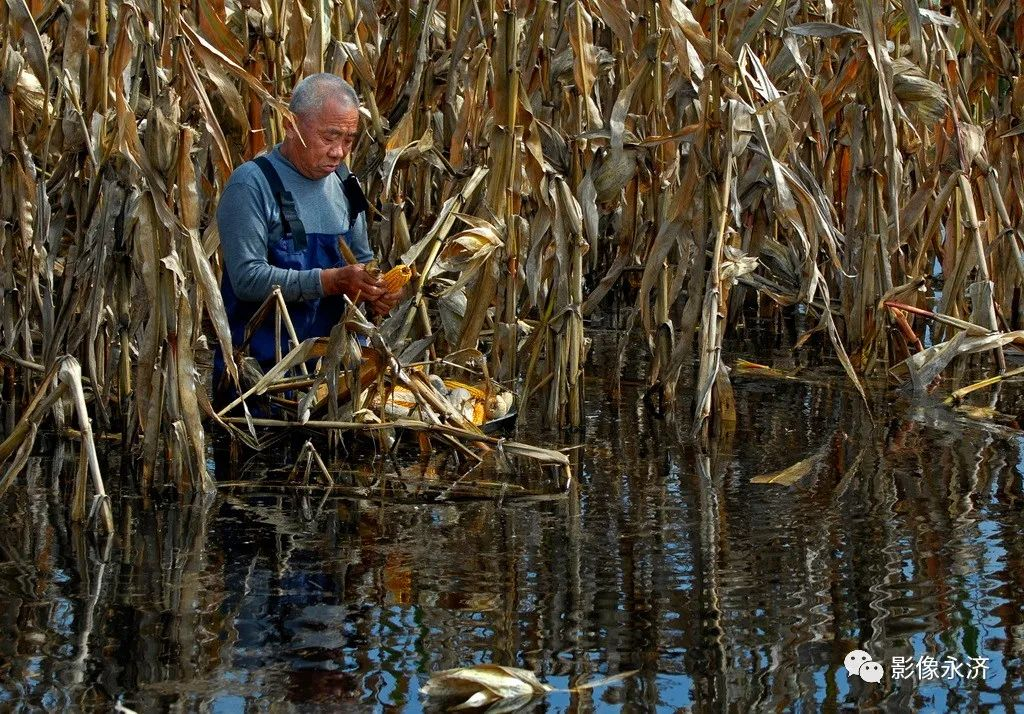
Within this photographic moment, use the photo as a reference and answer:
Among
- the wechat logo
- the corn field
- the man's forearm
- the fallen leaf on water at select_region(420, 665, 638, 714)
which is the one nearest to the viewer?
the fallen leaf on water at select_region(420, 665, 638, 714)

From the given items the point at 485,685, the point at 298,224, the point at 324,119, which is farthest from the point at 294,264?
the point at 485,685

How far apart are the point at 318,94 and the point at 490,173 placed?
523 mm

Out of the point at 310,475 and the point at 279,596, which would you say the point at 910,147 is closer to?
the point at 310,475

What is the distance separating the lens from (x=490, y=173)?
4375mm

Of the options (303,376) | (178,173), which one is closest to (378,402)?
(303,376)

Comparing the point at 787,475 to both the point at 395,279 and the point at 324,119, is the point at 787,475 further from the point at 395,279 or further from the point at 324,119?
the point at 324,119

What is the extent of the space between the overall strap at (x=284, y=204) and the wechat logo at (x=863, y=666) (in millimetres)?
2101

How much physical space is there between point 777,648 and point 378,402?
1712 millimetres

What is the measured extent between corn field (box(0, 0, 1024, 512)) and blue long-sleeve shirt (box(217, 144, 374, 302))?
159 millimetres

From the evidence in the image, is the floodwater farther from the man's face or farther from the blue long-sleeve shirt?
the man's face

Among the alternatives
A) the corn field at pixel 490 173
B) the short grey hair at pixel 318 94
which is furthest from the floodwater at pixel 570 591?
the short grey hair at pixel 318 94

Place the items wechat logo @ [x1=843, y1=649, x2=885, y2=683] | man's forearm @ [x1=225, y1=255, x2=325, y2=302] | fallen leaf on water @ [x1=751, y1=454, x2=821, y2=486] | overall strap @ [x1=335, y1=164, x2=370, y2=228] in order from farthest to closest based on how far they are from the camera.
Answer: overall strap @ [x1=335, y1=164, x2=370, y2=228]
man's forearm @ [x1=225, y1=255, x2=325, y2=302]
fallen leaf on water @ [x1=751, y1=454, x2=821, y2=486]
wechat logo @ [x1=843, y1=649, x2=885, y2=683]

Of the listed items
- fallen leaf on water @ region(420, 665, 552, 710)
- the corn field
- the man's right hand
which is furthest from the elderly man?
fallen leaf on water @ region(420, 665, 552, 710)

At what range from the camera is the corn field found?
3678mm
